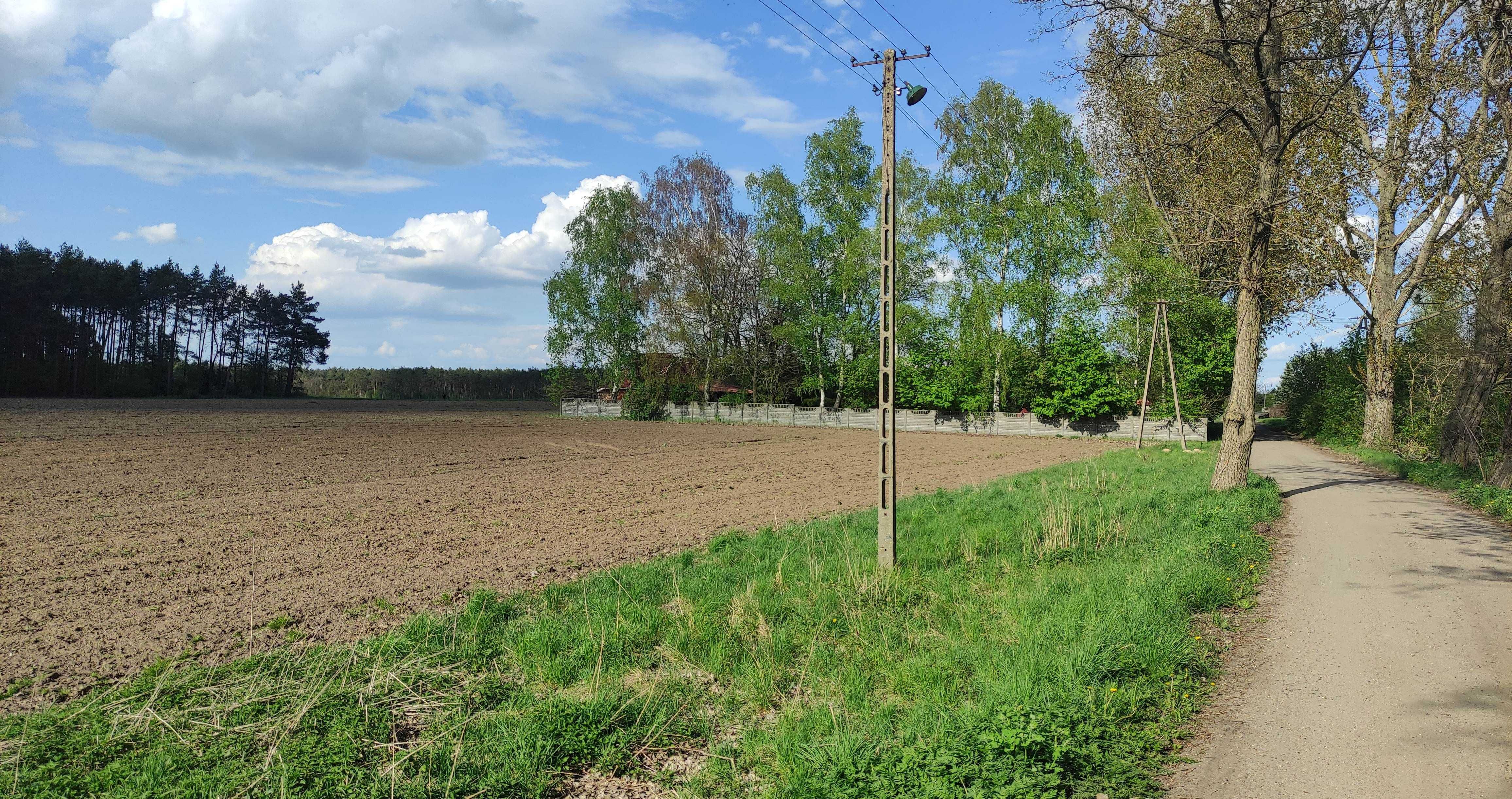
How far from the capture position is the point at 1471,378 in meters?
16.1

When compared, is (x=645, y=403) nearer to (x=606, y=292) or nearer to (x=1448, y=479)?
(x=606, y=292)

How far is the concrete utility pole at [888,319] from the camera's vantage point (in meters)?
7.70

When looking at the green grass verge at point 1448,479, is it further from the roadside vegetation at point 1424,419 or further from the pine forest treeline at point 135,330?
the pine forest treeline at point 135,330

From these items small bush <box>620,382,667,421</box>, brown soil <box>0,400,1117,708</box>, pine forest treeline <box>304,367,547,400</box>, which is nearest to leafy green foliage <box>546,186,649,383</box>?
small bush <box>620,382,667,421</box>

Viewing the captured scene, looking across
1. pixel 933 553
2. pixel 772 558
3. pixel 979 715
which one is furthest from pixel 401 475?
pixel 979 715

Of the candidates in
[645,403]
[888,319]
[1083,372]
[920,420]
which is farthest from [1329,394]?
[645,403]

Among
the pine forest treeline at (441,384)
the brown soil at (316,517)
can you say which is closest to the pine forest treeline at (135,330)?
the pine forest treeline at (441,384)

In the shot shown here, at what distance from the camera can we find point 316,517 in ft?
38.1

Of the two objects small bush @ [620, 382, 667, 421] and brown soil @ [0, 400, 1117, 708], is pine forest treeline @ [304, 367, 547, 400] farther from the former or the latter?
brown soil @ [0, 400, 1117, 708]

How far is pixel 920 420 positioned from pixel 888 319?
3343 centimetres

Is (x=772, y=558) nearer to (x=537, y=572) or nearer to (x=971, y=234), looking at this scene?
(x=537, y=572)

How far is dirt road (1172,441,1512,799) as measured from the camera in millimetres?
3801

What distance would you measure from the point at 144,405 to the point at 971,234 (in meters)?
44.7

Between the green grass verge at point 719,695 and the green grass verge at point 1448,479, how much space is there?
7475mm
